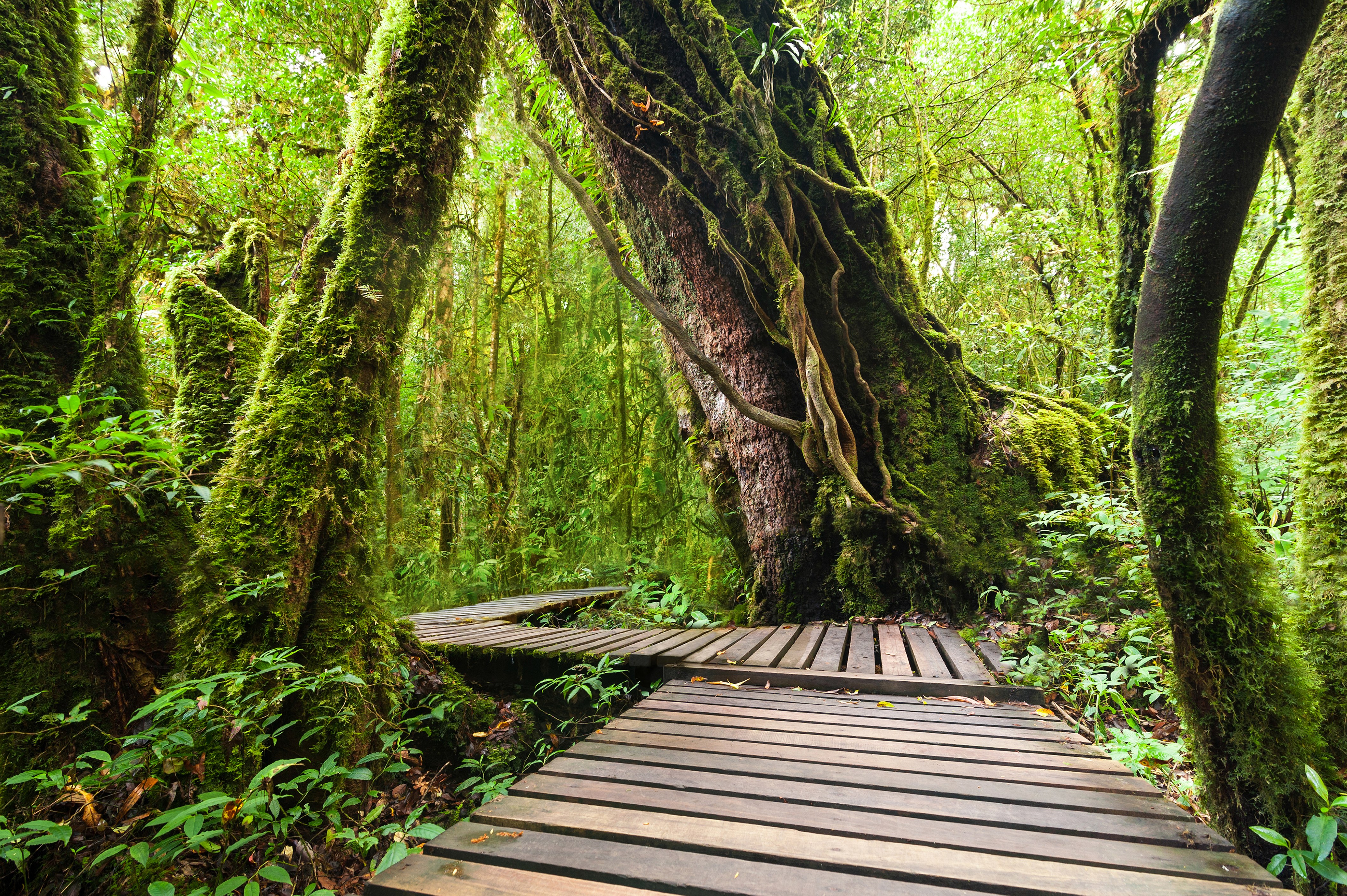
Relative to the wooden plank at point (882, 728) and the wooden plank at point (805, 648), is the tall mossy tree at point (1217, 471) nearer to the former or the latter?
the wooden plank at point (882, 728)

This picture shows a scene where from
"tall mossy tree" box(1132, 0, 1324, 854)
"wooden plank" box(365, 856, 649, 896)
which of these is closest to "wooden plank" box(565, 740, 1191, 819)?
"tall mossy tree" box(1132, 0, 1324, 854)

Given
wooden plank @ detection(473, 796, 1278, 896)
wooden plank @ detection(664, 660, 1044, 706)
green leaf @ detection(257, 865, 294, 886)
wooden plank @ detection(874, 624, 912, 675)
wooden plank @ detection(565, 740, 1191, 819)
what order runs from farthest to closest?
wooden plank @ detection(874, 624, 912, 675) → wooden plank @ detection(664, 660, 1044, 706) → wooden plank @ detection(565, 740, 1191, 819) → green leaf @ detection(257, 865, 294, 886) → wooden plank @ detection(473, 796, 1278, 896)

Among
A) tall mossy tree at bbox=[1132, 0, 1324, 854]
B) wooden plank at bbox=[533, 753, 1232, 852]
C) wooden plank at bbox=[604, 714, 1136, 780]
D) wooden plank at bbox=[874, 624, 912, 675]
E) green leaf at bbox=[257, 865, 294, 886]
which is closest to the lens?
green leaf at bbox=[257, 865, 294, 886]

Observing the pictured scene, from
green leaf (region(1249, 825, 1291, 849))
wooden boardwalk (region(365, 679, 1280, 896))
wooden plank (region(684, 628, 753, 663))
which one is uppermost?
green leaf (region(1249, 825, 1291, 849))

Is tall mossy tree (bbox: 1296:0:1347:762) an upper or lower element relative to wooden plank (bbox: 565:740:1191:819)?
upper

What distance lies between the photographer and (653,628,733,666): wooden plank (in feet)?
11.0

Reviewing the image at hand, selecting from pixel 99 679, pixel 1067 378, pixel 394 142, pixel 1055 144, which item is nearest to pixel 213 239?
pixel 394 142

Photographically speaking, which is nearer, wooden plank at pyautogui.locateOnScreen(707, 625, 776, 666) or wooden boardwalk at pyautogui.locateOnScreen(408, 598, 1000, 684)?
wooden boardwalk at pyautogui.locateOnScreen(408, 598, 1000, 684)

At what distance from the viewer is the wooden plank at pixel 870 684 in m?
2.71

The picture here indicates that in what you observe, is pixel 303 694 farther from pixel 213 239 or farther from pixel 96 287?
pixel 213 239

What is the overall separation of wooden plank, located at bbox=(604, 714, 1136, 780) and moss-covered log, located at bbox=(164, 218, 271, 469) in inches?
98.2

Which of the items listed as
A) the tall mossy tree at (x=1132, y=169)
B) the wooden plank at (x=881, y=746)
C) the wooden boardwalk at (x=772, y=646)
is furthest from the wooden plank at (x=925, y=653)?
the tall mossy tree at (x=1132, y=169)

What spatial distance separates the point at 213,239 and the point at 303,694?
23.2 ft

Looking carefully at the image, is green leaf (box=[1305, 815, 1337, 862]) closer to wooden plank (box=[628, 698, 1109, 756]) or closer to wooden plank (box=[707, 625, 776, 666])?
wooden plank (box=[628, 698, 1109, 756])
